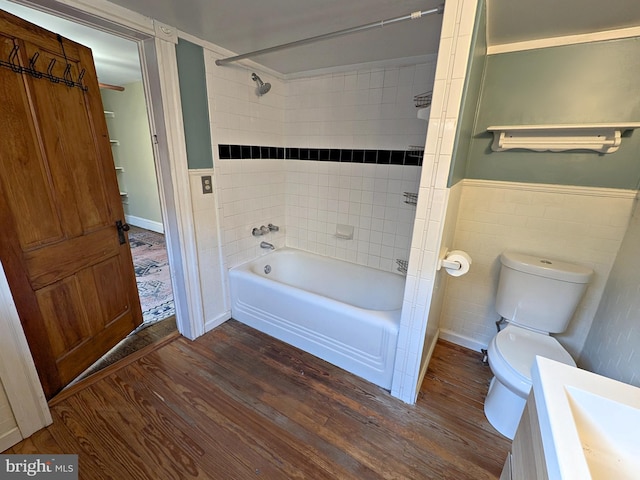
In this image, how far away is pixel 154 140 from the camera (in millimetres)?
1779

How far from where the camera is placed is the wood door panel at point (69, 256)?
1473 millimetres

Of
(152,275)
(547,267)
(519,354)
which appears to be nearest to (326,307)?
(519,354)

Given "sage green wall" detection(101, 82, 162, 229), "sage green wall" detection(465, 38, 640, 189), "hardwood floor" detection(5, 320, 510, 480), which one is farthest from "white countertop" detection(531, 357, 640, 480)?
"sage green wall" detection(101, 82, 162, 229)

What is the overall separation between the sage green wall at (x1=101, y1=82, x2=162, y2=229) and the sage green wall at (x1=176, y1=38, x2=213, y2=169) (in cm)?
240

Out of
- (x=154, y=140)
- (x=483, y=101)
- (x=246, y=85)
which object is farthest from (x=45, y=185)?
(x=483, y=101)

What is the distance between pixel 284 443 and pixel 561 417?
4.08 ft

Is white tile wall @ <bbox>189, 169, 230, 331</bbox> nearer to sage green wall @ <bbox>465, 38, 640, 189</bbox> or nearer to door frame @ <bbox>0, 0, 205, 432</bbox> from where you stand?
door frame @ <bbox>0, 0, 205, 432</bbox>

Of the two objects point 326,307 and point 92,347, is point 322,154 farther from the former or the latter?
point 92,347

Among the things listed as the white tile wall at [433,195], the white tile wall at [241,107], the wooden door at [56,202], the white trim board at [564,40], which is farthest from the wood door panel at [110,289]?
the white trim board at [564,40]

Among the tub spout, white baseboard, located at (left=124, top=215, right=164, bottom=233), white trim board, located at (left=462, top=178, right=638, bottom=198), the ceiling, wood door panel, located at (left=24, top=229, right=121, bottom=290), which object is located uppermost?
the ceiling

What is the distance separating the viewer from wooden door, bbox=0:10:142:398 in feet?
4.41

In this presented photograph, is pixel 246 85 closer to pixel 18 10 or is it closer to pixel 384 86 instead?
pixel 384 86

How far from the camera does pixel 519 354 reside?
148 centimetres

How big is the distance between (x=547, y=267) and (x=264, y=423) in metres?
1.81
